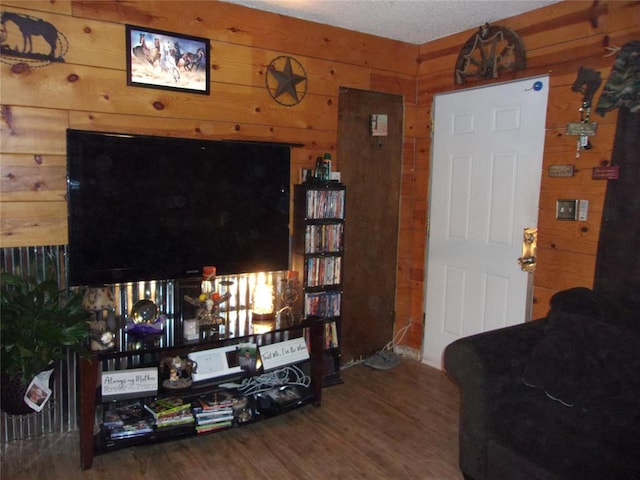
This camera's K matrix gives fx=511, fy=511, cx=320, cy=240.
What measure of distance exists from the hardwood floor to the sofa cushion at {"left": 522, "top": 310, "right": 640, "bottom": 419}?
714 millimetres

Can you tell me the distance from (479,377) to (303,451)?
1018mm

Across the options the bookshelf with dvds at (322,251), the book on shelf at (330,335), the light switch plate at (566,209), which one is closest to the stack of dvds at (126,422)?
the bookshelf with dvds at (322,251)

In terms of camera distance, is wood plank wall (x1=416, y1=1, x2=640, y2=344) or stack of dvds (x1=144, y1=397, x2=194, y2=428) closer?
stack of dvds (x1=144, y1=397, x2=194, y2=428)

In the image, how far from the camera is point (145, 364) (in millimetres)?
2889

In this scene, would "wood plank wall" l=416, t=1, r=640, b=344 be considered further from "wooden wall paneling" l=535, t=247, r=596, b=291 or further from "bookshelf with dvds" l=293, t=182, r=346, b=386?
"bookshelf with dvds" l=293, t=182, r=346, b=386

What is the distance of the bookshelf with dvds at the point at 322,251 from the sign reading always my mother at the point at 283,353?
206 mm

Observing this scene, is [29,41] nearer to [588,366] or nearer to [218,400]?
[218,400]

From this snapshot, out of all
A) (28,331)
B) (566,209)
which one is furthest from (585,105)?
(28,331)

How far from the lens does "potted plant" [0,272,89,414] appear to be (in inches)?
88.5

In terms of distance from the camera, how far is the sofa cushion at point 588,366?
2.09 metres

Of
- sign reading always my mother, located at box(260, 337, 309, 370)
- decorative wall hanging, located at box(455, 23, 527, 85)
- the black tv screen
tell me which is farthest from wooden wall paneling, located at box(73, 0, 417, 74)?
sign reading always my mother, located at box(260, 337, 309, 370)

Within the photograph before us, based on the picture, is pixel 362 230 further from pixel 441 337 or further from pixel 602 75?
pixel 602 75

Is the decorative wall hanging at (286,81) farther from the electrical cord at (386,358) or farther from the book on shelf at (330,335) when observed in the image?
the electrical cord at (386,358)

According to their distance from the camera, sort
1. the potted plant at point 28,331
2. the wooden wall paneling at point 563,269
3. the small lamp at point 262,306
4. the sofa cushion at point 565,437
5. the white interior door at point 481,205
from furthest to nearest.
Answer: the white interior door at point 481,205, the small lamp at point 262,306, the wooden wall paneling at point 563,269, the potted plant at point 28,331, the sofa cushion at point 565,437
